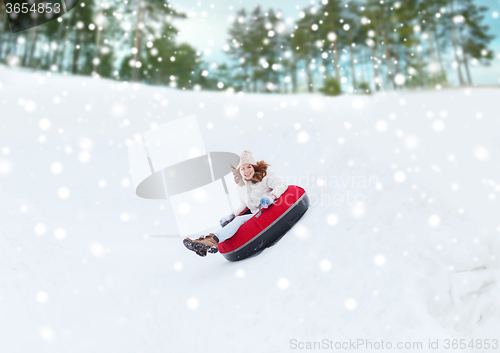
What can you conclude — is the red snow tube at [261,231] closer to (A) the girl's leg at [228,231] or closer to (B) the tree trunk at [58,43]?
(A) the girl's leg at [228,231]

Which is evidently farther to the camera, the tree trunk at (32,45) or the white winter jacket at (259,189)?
the tree trunk at (32,45)

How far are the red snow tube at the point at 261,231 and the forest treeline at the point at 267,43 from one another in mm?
10303

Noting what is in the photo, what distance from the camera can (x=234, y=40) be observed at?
17.0 meters

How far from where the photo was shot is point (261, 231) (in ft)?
12.4

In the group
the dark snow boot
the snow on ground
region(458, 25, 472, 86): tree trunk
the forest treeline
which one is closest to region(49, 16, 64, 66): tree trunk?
the forest treeline

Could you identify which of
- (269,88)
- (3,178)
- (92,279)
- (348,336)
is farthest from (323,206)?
(269,88)

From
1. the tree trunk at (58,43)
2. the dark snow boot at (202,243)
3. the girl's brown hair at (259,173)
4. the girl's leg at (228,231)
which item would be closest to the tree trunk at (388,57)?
the girl's brown hair at (259,173)

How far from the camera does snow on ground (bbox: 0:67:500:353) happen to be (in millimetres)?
2400

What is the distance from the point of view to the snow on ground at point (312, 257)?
7.88ft

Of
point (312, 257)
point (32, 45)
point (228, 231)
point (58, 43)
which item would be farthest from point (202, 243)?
point (32, 45)

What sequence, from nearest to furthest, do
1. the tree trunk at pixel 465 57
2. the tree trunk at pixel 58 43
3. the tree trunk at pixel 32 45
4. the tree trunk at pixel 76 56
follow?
the tree trunk at pixel 465 57, the tree trunk at pixel 58 43, the tree trunk at pixel 32 45, the tree trunk at pixel 76 56

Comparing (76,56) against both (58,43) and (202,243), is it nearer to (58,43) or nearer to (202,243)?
(58,43)

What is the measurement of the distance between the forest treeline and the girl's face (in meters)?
9.91

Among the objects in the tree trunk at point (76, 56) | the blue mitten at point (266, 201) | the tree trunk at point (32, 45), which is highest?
the tree trunk at point (32, 45)
